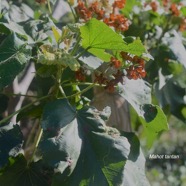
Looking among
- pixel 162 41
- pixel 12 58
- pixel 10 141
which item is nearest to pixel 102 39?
pixel 12 58

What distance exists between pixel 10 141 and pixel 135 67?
0.42 metres

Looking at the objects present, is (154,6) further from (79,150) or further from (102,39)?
(79,150)

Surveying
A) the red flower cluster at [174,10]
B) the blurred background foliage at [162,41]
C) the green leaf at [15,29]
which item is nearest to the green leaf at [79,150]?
the green leaf at [15,29]

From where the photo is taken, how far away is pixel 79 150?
1.42 metres

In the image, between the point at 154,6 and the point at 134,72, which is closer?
the point at 134,72

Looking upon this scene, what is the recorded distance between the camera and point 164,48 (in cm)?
220

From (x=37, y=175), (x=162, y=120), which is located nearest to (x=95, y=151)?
(x=37, y=175)

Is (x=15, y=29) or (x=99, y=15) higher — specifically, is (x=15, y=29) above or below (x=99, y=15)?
below

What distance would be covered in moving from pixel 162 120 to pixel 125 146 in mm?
311

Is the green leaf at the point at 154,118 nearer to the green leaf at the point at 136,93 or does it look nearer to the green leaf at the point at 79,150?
the green leaf at the point at 136,93

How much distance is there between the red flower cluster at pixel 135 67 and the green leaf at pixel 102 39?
4 cm

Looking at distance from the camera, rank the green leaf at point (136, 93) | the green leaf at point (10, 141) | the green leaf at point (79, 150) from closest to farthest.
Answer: the green leaf at point (79, 150) → the green leaf at point (10, 141) → the green leaf at point (136, 93)

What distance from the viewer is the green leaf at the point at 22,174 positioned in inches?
61.7

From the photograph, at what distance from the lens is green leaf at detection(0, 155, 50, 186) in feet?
5.15
